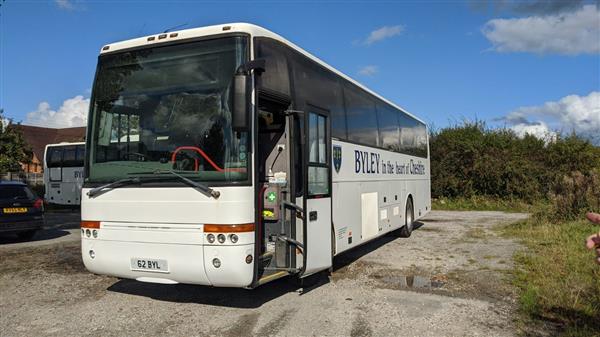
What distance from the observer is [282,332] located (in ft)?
18.2

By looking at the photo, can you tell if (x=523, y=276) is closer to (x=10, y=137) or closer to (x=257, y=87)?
(x=257, y=87)

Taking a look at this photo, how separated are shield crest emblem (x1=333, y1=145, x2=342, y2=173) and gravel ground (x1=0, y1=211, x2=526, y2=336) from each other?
1.93 meters

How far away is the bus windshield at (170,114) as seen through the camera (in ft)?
18.9

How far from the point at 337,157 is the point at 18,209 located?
9362mm

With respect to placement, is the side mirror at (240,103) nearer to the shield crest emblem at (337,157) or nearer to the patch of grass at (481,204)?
the shield crest emblem at (337,157)

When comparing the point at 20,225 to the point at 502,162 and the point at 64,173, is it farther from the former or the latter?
the point at 502,162

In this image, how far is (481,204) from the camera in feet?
84.9

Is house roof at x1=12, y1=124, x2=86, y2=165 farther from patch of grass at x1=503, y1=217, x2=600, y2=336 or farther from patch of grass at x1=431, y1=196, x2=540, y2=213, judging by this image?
patch of grass at x1=503, y1=217, x2=600, y2=336

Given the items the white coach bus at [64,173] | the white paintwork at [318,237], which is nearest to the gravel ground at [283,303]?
the white paintwork at [318,237]

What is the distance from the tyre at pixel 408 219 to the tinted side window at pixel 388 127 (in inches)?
81.4

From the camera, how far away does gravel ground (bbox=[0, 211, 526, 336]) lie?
5.74 metres

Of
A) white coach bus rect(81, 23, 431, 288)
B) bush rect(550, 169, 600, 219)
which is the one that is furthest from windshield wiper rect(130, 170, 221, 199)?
bush rect(550, 169, 600, 219)

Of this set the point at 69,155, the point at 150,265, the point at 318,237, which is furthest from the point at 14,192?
the point at 69,155

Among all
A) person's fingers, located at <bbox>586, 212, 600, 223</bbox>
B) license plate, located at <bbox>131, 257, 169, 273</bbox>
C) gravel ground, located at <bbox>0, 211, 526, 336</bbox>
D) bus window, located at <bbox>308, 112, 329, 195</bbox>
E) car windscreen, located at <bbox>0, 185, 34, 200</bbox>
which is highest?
bus window, located at <bbox>308, 112, 329, 195</bbox>
